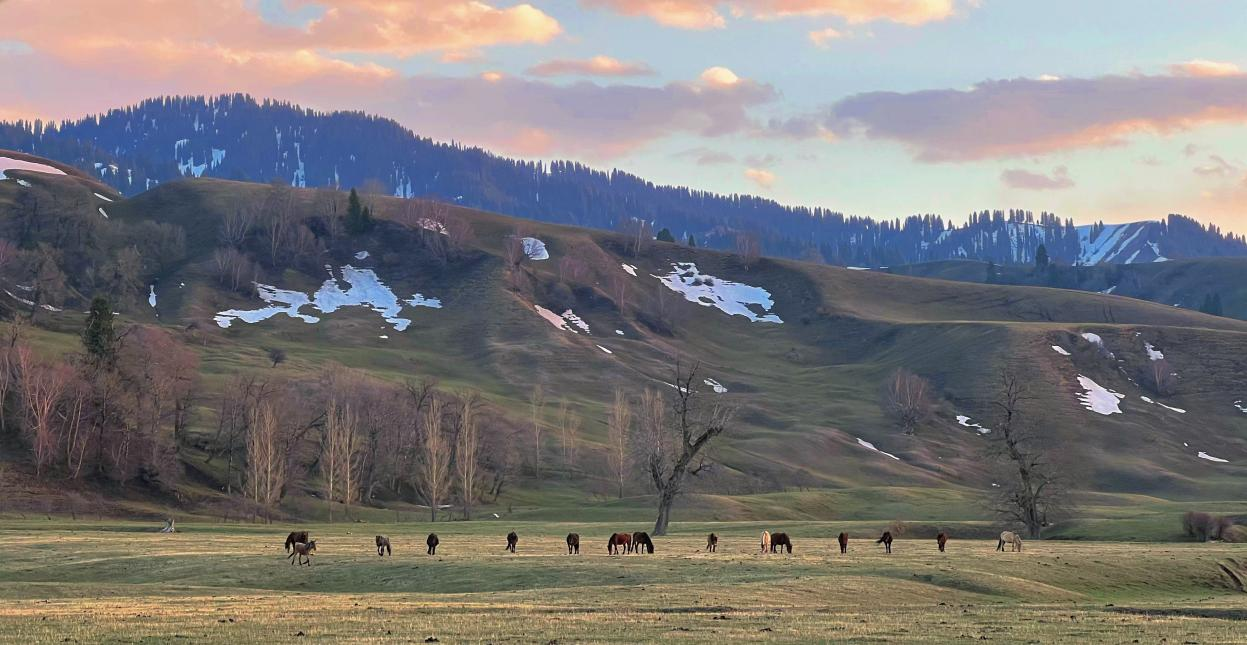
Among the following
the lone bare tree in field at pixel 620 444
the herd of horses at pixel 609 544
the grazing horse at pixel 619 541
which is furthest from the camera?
the lone bare tree in field at pixel 620 444

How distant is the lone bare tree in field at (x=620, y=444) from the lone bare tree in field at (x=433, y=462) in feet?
73.2

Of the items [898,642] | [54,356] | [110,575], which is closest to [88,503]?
[54,356]

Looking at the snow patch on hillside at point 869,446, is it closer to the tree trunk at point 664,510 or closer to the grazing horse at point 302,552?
the tree trunk at point 664,510

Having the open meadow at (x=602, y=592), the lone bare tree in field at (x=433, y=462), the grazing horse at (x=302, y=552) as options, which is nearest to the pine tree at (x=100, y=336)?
the lone bare tree in field at (x=433, y=462)

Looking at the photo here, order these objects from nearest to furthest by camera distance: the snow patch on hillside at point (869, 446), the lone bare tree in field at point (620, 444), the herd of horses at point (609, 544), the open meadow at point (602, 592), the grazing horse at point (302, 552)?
the open meadow at point (602, 592) < the grazing horse at point (302, 552) < the herd of horses at point (609, 544) < the lone bare tree in field at point (620, 444) < the snow patch on hillside at point (869, 446)

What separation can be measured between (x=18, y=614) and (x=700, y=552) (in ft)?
111

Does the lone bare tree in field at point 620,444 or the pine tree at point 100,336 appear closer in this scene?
the pine tree at point 100,336

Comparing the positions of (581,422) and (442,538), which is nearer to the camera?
(442,538)

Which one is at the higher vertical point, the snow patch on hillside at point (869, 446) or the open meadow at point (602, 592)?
the snow patch on hillside at point (869, 446)

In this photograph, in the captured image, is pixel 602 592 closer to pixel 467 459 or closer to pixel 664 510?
pixel 664 510

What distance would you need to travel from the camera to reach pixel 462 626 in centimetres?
3138

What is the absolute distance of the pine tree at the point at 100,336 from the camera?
128 meters

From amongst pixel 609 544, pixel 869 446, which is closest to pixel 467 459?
pixel 609 544

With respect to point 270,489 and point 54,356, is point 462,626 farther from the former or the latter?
point 54,356
